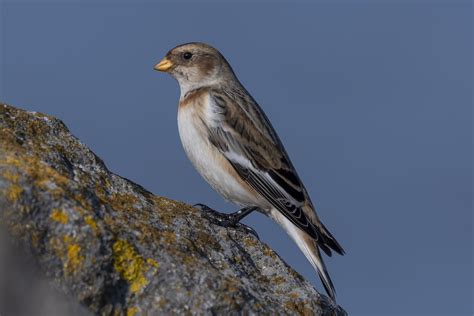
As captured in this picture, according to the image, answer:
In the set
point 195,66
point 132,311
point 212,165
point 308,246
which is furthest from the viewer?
point 195,66

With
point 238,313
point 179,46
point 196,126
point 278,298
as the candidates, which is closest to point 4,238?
point 238,313

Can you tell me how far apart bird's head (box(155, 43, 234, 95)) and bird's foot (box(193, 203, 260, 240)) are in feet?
5.43

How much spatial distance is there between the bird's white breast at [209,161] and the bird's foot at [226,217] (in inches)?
10.3

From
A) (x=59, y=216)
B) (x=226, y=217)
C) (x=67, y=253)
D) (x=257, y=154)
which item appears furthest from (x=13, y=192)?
(x=257, y=154)

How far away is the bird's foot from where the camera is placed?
4600 millimetres

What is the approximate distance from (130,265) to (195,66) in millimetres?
4322

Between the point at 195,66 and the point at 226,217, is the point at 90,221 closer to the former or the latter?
the point at 226,217

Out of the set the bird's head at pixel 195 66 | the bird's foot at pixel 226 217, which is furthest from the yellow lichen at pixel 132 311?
the bird's head at pixel 195 66

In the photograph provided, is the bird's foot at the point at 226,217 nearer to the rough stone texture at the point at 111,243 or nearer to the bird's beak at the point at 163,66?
the rough stone texture at the point at 111,243

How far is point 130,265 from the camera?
3082 mm

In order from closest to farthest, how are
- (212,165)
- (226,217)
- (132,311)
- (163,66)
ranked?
1. (132,311)
2. (226,217)
3. (212,165)
4. (163,66)

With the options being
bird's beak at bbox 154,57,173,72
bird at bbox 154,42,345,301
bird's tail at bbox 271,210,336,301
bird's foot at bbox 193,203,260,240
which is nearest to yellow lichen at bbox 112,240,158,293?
bird's foot at bbox 193,203,260,240

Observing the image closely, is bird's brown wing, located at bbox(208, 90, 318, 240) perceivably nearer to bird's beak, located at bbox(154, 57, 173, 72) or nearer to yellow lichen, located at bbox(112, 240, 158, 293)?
bird's beak, located at bbox(154, 57, 173, 72)

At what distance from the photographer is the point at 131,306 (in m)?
3.04
